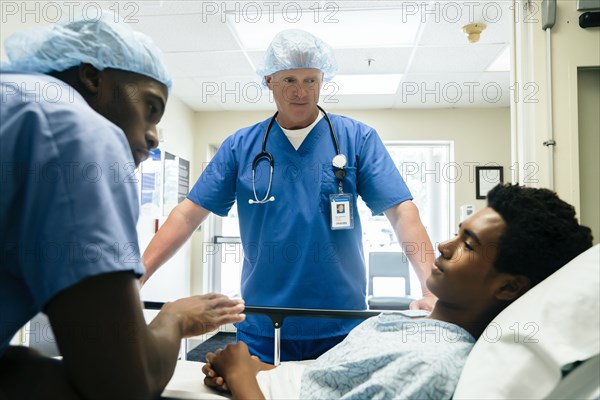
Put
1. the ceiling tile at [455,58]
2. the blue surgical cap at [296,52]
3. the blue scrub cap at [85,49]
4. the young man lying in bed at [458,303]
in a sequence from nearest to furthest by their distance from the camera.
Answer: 1. the blue scrub cap at [85,49]
2. the young man lying in bed at [458,303]
3. the blue surgical cap at [296,52]
4. the ceiling tile at [455,58]

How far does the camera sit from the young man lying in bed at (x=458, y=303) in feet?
3.13

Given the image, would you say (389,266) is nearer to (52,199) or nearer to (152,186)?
(152,186)

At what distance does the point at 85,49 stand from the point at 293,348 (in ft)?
3.41

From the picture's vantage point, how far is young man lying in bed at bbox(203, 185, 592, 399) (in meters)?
0.95

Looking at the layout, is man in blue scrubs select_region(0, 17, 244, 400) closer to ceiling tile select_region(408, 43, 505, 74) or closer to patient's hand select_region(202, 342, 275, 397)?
patient's hand select_region(202, 342, 275, 397)

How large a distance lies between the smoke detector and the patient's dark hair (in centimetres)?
223

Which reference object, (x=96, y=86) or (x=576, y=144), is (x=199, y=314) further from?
(x=576, y=144)

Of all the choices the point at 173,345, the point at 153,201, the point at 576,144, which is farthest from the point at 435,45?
the point at 173,345

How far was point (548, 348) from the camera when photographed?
2.69 feet

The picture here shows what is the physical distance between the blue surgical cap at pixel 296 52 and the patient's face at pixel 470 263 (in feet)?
2.71

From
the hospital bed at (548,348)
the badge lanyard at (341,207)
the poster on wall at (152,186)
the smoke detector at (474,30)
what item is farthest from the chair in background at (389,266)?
the hospital bed at (548,348)

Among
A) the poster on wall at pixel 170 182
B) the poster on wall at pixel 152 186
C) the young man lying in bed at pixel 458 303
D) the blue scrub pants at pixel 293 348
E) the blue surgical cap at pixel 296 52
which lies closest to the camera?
the young man lying in bed at pixel 458 303

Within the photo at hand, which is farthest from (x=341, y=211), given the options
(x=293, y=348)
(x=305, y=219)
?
(x=293, y=348)

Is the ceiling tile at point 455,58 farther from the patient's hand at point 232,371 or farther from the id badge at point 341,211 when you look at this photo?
the patient's hand at point 232,371
